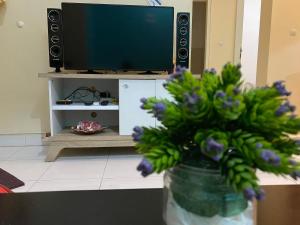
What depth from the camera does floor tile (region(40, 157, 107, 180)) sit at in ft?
7.27

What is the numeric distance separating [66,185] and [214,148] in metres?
1.80

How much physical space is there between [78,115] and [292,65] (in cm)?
296

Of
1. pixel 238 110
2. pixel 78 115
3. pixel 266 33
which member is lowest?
pixel 78 115

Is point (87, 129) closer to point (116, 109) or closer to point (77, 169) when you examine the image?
point (116, 109)

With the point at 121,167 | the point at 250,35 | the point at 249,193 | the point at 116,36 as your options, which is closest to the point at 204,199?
the point at 249,193

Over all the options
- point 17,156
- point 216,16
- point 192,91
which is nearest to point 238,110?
point 192,91

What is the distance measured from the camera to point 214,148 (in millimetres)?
426

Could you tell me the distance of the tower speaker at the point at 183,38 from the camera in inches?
107

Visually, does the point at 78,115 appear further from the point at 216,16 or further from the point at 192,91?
the point at 192,91

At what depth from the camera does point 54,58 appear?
2.62 meters

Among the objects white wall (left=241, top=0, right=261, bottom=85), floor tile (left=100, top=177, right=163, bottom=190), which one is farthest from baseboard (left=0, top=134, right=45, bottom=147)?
white wall (left=241, top=0, right=261, bottom=85)

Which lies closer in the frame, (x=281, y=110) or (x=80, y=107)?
(x=281, y=110)

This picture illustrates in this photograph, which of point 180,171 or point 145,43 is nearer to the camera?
point 180,171

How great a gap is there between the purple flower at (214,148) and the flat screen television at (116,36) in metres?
2.35
